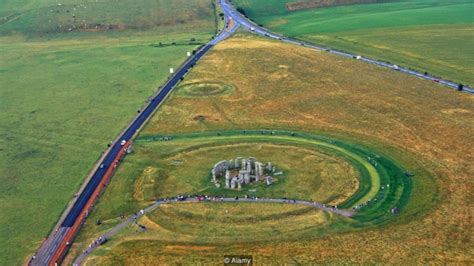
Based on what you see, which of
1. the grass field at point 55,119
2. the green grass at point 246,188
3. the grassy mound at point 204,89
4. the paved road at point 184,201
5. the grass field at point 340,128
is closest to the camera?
the grass field at point 340,128

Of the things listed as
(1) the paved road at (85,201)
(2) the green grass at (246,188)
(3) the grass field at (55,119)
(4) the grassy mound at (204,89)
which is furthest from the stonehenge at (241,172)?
(4) the grassy mound at (204,89)

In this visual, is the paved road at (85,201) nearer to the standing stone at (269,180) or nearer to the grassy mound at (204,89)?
the grassy mound at (204,89)

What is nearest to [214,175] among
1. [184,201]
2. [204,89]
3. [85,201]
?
[184,201]

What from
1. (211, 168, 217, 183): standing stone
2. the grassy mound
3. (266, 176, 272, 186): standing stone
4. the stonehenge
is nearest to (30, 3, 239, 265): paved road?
the grassy mound

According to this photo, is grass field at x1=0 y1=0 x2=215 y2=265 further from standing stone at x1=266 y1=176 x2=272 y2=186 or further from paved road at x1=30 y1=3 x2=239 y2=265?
standing stone at x1=266 y1=176 x2=272 y2=186

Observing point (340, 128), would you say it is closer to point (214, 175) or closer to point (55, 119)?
point (214, 175)

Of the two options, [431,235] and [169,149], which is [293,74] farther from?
[431,235]

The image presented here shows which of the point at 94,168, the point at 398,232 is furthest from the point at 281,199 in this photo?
the point at 94,168

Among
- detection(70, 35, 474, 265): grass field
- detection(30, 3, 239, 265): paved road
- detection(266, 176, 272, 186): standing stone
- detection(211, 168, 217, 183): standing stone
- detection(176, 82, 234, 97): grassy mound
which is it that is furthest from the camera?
detection(176, 82, 234, 97): grassy mound

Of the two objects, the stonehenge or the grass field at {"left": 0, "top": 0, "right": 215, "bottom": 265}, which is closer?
the grass field at {"left": 0, "top": 0, "right": 215, "bottom": 265}
